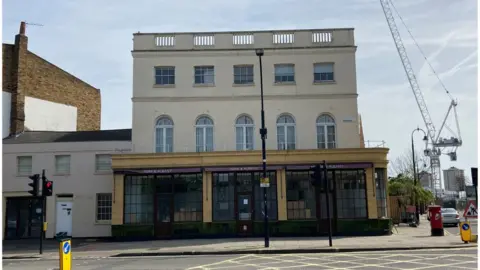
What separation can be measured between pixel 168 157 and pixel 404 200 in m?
24.2

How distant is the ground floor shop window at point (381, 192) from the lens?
27.3 meters

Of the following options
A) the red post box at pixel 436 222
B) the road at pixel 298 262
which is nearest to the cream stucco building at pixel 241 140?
the red post box at pixel 436 222

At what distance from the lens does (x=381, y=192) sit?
27.5 m

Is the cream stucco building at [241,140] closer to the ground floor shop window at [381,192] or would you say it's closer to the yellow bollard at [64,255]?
the ground floor shop window at [381,192]

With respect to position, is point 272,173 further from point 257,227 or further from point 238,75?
point 238,75

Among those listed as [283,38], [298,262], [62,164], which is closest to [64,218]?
[62,164]

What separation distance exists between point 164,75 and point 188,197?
7233 millimetres

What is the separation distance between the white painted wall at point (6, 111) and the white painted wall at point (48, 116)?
119cm

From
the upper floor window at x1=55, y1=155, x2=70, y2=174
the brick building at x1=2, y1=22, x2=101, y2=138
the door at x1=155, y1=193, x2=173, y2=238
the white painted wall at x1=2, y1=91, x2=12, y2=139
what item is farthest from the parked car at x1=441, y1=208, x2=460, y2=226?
the white painted wall at x1=2, y1=91, x2=12, y2=139

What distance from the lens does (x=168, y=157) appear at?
2744cm

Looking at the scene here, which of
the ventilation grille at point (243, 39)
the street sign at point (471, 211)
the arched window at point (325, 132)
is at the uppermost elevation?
the ventilation grille at point (243, 39)

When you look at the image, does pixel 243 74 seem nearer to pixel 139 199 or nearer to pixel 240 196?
pixel 240 196

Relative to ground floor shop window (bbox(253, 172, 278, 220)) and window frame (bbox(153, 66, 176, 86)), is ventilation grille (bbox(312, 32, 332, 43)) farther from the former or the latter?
window frame (bbox(153, 66, 176, 86))

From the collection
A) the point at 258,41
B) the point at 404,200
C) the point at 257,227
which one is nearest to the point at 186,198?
the point at 257,227
